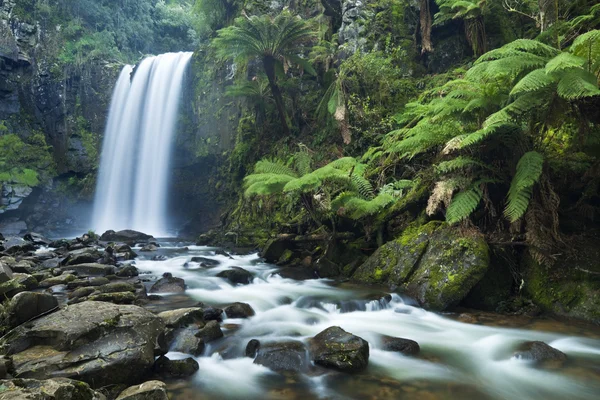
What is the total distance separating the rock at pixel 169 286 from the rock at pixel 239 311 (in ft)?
5.68

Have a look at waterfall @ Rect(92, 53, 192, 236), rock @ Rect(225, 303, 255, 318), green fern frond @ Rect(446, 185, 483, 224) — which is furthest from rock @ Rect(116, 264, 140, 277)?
waterfall @ Rect(92, 53, 192, 236)

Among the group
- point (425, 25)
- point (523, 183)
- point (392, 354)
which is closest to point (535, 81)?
point (523, 183)

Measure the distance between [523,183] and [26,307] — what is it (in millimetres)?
5606

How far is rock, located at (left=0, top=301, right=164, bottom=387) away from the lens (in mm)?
2879

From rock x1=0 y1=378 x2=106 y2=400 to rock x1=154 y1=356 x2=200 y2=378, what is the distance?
0.87m

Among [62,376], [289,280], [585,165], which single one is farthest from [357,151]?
[62,376]

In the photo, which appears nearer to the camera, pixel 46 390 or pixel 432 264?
pixel 46 390

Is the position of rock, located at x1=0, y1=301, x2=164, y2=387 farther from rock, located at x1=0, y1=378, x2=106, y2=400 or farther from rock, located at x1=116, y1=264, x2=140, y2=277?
rock, located at x1=116, y1=264, x2=140, y2=277

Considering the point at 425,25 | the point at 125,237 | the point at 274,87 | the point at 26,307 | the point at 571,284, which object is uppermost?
the point at 425,25

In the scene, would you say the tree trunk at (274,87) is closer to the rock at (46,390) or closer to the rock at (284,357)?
the rock at (284,357)

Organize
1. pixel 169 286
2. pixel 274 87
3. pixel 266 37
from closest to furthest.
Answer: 1. pixel 169 286
2. pixel 266 37
3. pixel 274 87

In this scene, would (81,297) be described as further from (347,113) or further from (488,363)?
(347,113)

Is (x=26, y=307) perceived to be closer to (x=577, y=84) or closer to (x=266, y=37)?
(x=577, y=84)

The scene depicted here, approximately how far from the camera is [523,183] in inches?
168
